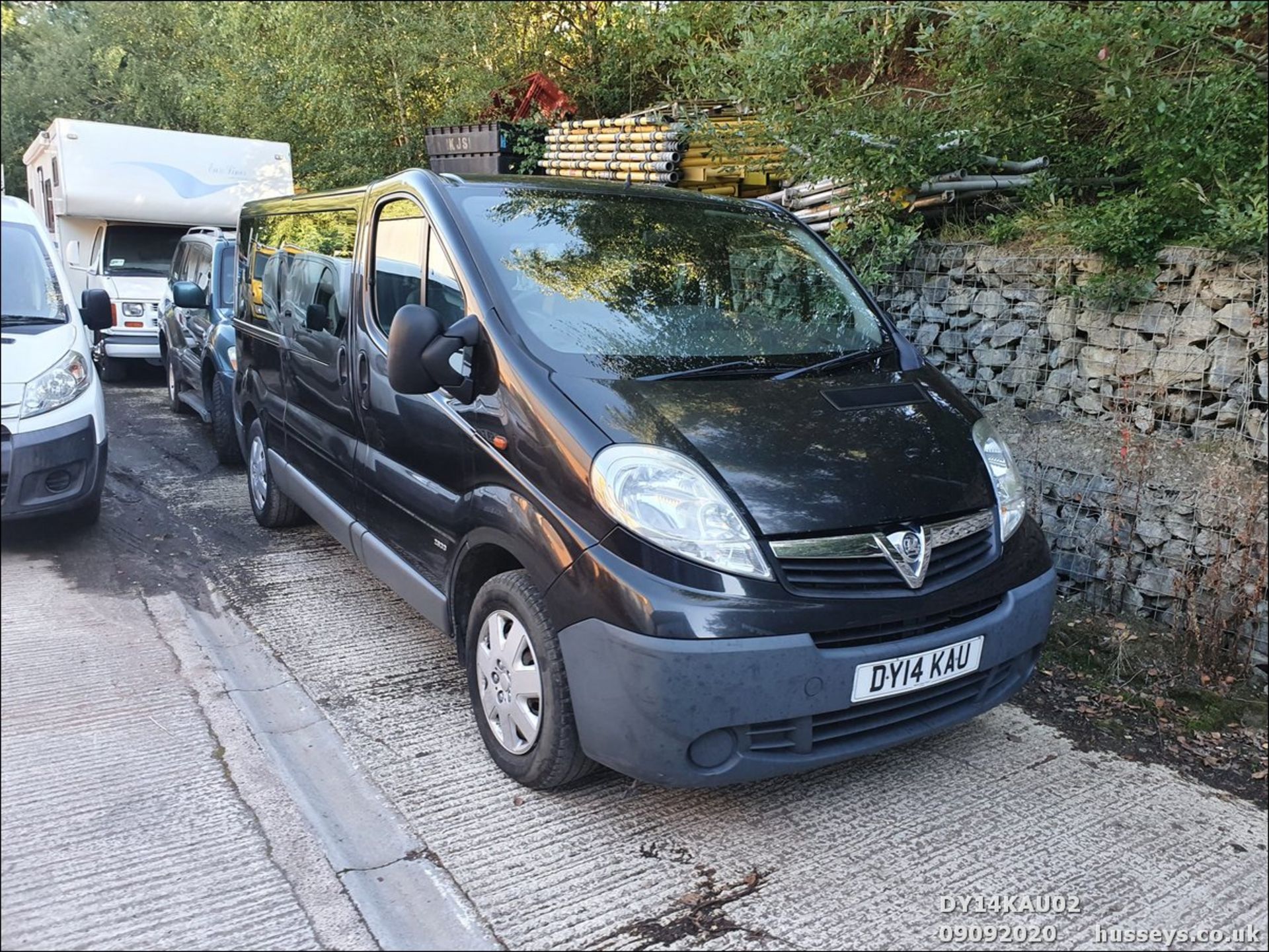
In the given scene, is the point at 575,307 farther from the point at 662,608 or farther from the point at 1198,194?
the point at 1198,194

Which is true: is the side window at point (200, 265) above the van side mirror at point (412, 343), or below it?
above

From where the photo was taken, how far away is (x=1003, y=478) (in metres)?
3.45

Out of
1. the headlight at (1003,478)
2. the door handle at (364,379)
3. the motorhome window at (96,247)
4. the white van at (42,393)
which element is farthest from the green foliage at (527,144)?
the white van at (42,393)

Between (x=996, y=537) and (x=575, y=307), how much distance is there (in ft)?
5.47

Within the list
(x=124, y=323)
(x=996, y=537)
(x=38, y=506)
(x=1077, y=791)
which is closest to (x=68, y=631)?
(x=38, y=506)

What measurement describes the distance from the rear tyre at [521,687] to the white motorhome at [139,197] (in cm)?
883

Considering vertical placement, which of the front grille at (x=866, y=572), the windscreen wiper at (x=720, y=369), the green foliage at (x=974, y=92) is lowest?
the front grille at (x=866, y=572)

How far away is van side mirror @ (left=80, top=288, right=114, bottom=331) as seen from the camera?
300 centimetres

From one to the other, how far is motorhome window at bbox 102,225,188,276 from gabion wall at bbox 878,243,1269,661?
10022mm

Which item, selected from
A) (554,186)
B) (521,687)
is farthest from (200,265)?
(521,687)

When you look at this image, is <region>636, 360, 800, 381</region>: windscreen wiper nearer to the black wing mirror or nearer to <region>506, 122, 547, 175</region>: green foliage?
the black wing mirror

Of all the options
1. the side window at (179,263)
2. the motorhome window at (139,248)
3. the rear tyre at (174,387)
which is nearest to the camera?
the rear tyre at (174,387)

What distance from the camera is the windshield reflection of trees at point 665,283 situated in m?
3.50

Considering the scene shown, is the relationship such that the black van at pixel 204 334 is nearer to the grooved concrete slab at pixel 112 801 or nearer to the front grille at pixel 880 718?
the grooved concrete slab at pixel 112 801
